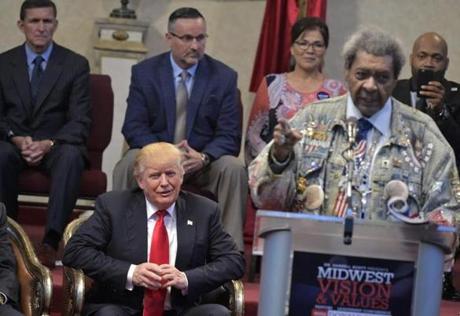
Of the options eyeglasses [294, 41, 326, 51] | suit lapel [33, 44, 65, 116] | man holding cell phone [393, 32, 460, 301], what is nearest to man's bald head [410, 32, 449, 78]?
man holding cell phone [393, 32, 460, 301]

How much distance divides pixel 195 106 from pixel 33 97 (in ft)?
3.07

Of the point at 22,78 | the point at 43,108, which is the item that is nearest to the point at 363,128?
→ the point at 43,108

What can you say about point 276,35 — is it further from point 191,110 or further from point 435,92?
point 435,92

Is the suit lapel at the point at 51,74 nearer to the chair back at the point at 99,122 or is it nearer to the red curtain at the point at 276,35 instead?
the chair back at the point at 99,122

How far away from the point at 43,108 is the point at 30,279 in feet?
6.41

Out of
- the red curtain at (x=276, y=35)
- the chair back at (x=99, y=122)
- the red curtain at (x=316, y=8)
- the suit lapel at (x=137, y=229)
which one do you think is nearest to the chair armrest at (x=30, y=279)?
the suit lapel at (x=137, y=229)

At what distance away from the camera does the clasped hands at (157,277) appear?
4871mm

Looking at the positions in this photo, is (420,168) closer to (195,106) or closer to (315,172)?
(315,172)

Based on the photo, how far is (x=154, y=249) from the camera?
197 inches

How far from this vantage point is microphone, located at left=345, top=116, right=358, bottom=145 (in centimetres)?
393

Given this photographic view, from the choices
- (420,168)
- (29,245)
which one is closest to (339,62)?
(29,245)

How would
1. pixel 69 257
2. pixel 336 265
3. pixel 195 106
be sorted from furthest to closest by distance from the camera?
pixel 195 106
pixel 69 257
pixel 336 265

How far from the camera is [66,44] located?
325 inches

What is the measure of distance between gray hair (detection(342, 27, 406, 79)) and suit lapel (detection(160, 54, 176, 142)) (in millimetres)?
2759
